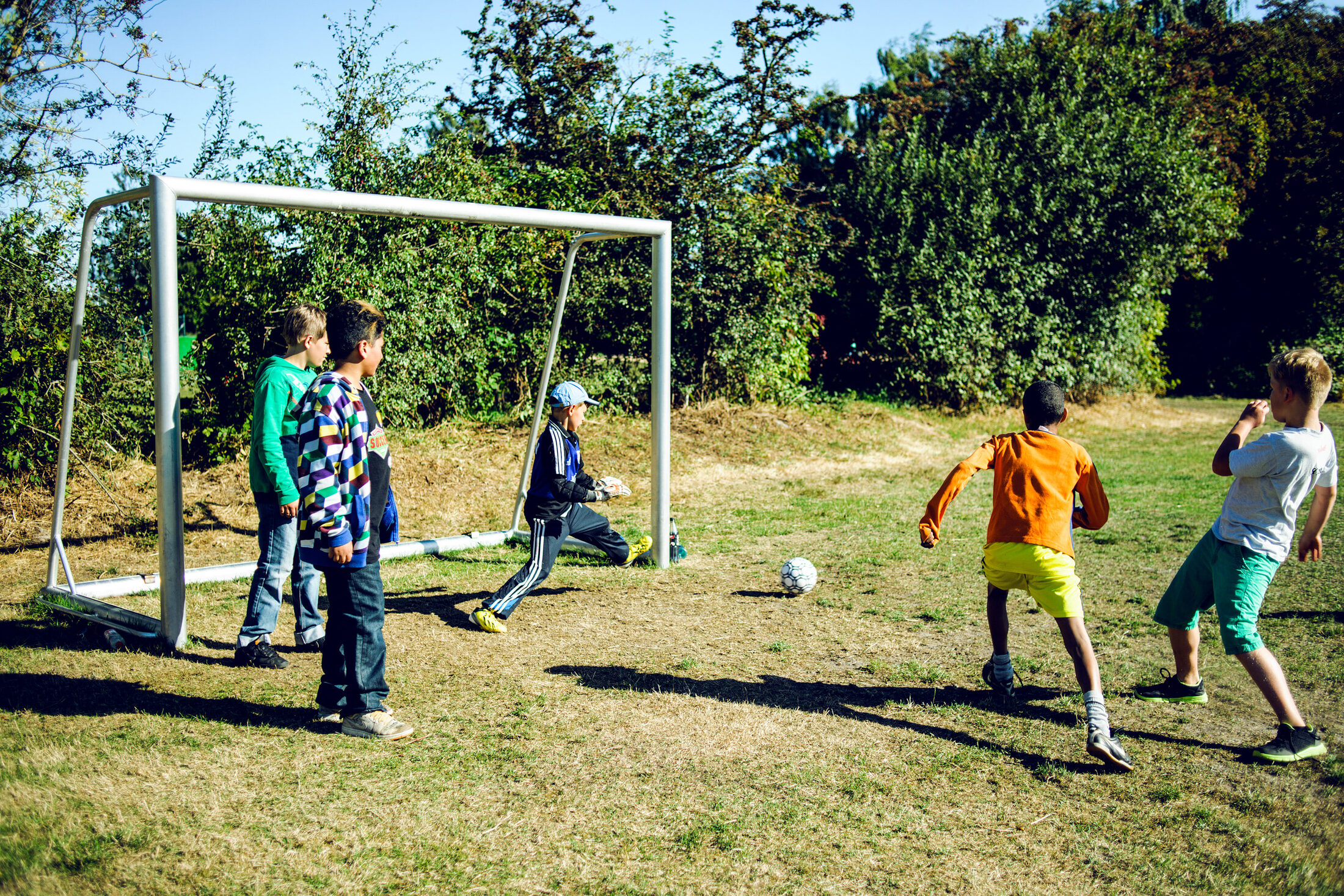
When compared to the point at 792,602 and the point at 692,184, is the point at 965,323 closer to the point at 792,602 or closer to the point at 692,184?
the point at 692,184

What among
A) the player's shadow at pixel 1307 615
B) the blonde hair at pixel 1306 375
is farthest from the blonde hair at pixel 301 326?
the player's shadow at pixel 1307 615

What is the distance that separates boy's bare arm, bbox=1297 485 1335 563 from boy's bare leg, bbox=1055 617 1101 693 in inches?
37.6

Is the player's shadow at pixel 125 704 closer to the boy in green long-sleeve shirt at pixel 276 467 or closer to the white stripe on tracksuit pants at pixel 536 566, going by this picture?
the boy in green long-sleeve shirt at pixel 276 467

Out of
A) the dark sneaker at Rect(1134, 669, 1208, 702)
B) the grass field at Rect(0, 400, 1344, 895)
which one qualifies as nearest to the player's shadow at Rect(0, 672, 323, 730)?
the grass field at Rect(0, 400, 1344, 895)

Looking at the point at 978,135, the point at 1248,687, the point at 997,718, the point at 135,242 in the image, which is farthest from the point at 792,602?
the point at 978,135

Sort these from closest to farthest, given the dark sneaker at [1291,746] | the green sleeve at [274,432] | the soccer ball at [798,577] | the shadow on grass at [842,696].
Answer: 1. the dark sneaker at [1291,746]
2. the shadow on grass at [842,696]
3. the green sleeve at [274,432]
4. the soccer ball at [798,577]

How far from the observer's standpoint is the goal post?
5035 mm

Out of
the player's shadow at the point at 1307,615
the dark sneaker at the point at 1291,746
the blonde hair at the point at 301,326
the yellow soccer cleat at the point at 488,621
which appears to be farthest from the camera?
the player's shadow at the point at 1307,615

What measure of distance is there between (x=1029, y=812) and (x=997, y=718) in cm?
93

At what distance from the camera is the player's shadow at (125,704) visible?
169 inches

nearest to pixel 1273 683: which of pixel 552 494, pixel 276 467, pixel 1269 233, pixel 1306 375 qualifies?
pixel 1306 375

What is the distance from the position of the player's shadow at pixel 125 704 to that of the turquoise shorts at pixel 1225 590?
4020 millimetres

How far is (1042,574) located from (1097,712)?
1.99ft

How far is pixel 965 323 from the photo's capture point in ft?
57.2
